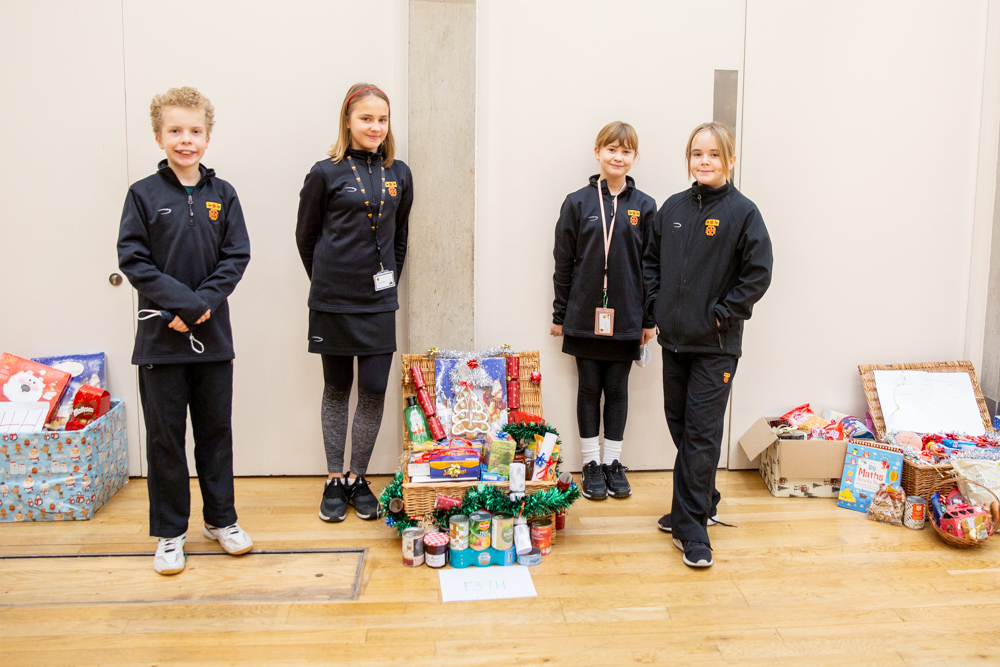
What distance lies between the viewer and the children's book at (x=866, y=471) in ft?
9.59

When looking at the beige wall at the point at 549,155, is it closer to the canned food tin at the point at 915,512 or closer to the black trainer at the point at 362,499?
the black trainer at the point at 362,499

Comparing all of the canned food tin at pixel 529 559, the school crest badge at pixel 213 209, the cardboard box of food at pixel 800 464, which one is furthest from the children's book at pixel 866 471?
the school crest badge at pixel 213 209

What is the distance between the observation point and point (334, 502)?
110 inches

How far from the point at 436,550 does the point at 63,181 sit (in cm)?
218

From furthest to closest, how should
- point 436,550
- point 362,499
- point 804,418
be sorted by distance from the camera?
point 804,418, point 362,499, point 436,550

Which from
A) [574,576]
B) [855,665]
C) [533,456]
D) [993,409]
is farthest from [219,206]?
[993,409]

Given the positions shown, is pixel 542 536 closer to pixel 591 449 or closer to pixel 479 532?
pixel 479 532

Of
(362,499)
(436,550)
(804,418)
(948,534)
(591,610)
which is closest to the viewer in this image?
(591,610)

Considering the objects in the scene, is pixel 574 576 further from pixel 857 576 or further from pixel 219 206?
pixel 219 206

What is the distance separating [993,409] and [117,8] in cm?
426

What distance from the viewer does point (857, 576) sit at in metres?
2.40

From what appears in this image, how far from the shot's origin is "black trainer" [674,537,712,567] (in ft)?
7.95

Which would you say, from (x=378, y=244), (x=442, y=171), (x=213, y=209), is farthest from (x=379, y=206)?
(x=213, y=209)

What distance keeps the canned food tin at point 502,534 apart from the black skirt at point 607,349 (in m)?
0.87
